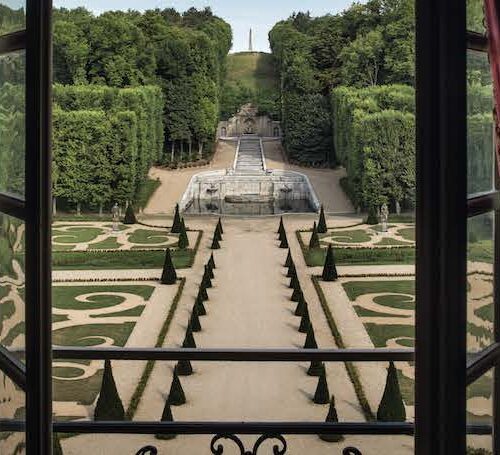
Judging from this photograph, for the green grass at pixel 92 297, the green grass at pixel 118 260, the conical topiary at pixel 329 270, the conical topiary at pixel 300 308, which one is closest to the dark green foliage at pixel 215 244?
the green grass at pixel 118 260

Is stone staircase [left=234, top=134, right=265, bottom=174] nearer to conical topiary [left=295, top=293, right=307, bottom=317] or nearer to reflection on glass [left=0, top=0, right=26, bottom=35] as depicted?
conical topiary [left=295, top=293, right=307, bottom=317]

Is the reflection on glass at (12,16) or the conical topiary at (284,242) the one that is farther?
the conical topiary at (284,242)

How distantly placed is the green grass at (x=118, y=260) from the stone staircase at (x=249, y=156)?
1105cm

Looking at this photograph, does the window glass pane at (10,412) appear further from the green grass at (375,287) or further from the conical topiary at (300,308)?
the green grass at (375,287)

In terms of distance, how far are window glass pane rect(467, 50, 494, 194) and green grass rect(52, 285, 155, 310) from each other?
26.9 feet

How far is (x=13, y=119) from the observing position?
118cm

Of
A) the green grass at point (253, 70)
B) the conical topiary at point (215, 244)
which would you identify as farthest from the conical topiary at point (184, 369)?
the green grass at point (253, 70)

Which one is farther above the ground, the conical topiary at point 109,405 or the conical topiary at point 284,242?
the conical topiary at point 284,242

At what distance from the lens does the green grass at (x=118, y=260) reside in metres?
11.6

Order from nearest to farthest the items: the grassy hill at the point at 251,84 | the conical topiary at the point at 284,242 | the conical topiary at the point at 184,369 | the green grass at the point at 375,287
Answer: the conical topiary at the point at 184,369, the green grass at the point at 375,287, the conical topiary at the point at 284,242, the grassy hill at the point at 251,84

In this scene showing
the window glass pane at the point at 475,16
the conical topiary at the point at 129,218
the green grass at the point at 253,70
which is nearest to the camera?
the window glass pane at the point at 475,16

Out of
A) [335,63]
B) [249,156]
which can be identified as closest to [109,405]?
[249,156]

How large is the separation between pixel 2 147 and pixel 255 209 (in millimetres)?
20085

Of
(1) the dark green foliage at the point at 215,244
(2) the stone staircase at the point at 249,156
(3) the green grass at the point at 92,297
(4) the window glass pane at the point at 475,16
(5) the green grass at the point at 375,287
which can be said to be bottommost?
(3) the green grass at the point at 92,297
